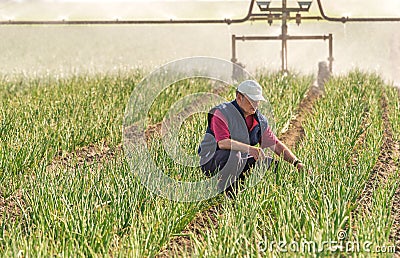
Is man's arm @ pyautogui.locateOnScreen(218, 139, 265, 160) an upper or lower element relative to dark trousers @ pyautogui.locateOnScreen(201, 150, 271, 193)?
upper

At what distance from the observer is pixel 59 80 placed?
10383 millimetres

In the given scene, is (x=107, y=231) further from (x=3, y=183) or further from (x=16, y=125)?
(x=16, y=125)

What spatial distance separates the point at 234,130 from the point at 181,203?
1041 millimetres

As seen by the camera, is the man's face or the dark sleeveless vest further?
the dark sleeveless vest

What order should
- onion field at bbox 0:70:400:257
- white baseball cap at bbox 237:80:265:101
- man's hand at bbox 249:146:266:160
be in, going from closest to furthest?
1. onion field at bbox 0:70:400:257
2. white baseball cap at bbox 237:80:265:101
3. man's hand at bbox 249:146:266:160

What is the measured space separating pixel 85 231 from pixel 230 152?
5.18ft

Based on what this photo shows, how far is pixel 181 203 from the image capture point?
3922 millimetres

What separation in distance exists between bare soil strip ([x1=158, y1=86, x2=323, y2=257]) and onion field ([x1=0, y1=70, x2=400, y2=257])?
0.01 meters

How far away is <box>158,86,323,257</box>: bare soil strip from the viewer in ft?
12.1

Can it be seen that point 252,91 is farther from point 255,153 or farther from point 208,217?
point 208,217

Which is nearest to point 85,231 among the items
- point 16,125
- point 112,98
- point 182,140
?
point 182,140

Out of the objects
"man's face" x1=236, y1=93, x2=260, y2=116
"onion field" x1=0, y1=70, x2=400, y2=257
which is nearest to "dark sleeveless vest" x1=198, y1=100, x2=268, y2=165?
"man's face" x1=236, y1=93, x2=260, y2=116

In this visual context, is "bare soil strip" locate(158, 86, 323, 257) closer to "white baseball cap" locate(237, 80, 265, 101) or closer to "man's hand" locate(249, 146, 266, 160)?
"man's hand" locate(249, 146, 266, 160)

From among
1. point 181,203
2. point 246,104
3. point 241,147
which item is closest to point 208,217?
point 181,203
